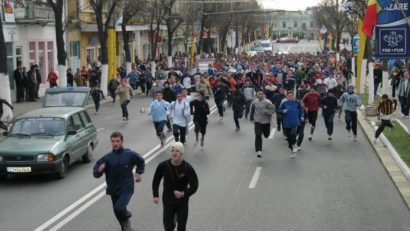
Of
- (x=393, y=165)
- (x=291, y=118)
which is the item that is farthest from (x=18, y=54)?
(x=393, y=165)

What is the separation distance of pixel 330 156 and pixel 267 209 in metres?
6.38

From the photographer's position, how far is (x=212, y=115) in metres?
28.6

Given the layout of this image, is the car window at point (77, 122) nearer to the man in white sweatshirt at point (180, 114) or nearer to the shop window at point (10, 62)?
the man in white sweatshirt at point (180, 114)

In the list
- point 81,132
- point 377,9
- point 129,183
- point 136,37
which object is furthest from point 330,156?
point 136,37

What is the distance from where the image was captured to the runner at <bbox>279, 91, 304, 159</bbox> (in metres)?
18.2

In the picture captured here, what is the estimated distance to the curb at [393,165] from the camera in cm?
1391

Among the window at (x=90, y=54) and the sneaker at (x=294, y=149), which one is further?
the window at (x=90, y=54)

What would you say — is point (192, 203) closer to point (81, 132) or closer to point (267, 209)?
point (267, 209)

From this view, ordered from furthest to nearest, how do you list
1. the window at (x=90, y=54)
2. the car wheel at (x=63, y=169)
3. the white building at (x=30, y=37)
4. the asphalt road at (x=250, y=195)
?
1. the window at (x=90, y=54)
2. the white building at (x=30, y=37)
3. the car wheel at (x=63, y=169)
4. the asphalt road at (x=250, y=195)

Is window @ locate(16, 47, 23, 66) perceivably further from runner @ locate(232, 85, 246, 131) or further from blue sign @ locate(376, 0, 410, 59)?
blue sign @ locate(376, 0, 410, 59)

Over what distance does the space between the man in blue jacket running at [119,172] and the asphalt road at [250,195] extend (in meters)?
1.16

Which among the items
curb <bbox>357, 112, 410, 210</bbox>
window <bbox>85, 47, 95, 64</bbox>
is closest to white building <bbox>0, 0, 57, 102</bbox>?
window <bbox>85, 47, 95, 64</bbox>

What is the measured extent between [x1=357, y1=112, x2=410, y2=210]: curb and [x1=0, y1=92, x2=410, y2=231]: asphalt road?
17 centimetres

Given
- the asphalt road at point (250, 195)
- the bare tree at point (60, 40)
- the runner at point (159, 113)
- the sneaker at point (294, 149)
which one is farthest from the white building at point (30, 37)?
the sneaker at point (294, 149)
